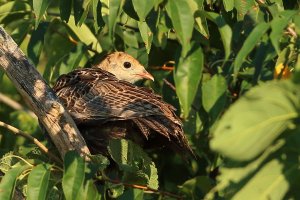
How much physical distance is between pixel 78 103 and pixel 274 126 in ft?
12.8

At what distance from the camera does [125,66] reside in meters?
8.45

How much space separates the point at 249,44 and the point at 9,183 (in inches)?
64.1

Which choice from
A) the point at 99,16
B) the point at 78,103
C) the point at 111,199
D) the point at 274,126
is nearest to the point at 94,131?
the point at 78,103

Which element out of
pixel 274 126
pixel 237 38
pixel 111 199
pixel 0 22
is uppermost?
pixel 274 126

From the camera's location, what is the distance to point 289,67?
5227 millimetres

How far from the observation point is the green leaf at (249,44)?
3.81 meters

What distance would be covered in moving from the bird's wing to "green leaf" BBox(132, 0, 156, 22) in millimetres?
1800

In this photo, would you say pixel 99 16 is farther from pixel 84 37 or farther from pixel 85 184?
pixel 84 37

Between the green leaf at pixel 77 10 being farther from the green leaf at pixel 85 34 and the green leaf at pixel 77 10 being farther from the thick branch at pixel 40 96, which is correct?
the green leaf at pixel 85 34

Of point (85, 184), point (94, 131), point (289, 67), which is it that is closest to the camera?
point (85, 184)

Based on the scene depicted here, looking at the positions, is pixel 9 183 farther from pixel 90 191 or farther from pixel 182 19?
pixel 182 19

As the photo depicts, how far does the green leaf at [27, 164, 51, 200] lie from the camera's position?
4.50 metres

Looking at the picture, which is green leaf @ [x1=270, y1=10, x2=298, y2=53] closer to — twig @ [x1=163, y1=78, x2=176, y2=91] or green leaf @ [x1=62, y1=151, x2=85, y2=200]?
green leaf @ [x1=62, y1=151, x2=85, y2=200]

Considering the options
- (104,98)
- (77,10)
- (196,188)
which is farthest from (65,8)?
(196,188)
